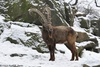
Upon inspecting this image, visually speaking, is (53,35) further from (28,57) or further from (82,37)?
(82,37)

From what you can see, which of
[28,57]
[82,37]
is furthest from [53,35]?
[82,37]

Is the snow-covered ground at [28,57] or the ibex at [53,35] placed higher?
the ibex at [53,35]

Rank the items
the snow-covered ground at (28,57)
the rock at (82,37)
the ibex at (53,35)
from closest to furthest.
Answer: the snow-covered ground at (28,57), the ibex at (53,35), the rock at (82,37)

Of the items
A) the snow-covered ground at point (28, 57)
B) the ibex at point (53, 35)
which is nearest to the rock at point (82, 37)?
the snow-covered ground at point (28, 57)

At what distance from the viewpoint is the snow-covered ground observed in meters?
9.59

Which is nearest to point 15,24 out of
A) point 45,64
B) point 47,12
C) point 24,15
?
point 24,15

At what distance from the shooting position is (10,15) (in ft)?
52.3

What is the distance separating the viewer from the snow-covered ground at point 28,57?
9.59m

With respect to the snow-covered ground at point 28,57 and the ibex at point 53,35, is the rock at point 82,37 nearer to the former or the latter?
the snow-covered ground at point 28,57

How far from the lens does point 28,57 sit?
1125 cm

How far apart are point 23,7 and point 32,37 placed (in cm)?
312

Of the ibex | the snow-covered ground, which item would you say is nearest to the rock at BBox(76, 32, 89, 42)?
the snow-covered ground

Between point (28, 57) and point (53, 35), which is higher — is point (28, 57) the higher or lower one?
Result: the lower one

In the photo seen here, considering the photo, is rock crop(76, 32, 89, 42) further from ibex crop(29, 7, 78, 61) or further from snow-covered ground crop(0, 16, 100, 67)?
ibex crop(29, 7, 78, 61)
